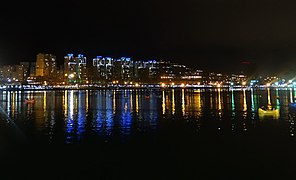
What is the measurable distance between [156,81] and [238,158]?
530 ft

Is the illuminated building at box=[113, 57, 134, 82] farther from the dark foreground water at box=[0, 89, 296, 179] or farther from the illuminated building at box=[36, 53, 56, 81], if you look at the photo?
the dark foreground water at box=[0, 89, 296, 179]

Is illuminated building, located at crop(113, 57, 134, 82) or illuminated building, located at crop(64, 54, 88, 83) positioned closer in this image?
illuminated building, located at crop(64, 54, 88, 83)

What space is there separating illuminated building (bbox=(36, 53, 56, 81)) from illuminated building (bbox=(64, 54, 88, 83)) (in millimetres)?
7888

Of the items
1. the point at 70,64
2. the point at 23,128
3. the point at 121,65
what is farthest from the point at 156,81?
the point at 23,128

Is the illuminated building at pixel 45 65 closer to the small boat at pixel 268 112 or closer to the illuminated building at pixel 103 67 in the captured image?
the illuminated building at pixel 103 67

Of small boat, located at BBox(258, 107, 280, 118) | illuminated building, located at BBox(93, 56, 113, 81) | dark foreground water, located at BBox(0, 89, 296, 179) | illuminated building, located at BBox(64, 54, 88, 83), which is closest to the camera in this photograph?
dark foreground water, located at BBox(0, 89, 296, 179)

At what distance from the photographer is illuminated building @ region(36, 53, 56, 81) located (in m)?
165

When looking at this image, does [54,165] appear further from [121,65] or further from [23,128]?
[121,65]

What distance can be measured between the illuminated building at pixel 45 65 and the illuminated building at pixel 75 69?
7.89 meters

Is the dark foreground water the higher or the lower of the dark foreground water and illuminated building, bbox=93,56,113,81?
the lower

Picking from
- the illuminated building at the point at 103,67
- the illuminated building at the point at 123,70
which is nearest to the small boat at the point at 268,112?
the illuminated building at the point at 103,67

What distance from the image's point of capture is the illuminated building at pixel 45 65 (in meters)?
165

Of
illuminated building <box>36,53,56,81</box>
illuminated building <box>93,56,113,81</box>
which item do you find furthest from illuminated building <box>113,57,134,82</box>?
illuminated building <box>36,53,56,81</box>

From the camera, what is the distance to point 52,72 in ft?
551
